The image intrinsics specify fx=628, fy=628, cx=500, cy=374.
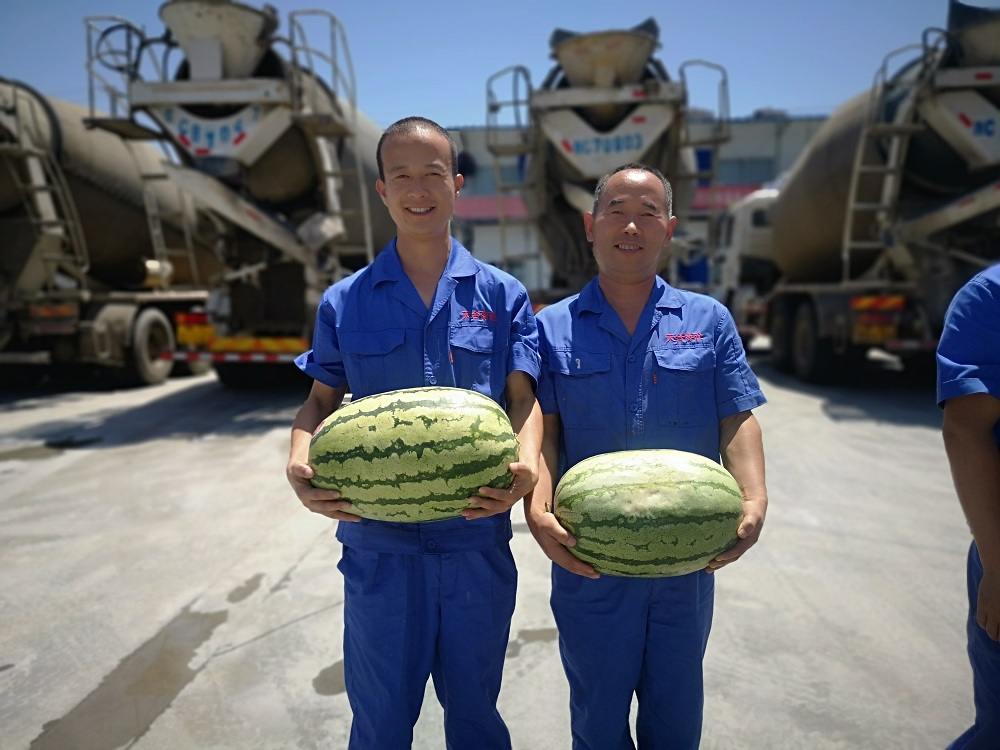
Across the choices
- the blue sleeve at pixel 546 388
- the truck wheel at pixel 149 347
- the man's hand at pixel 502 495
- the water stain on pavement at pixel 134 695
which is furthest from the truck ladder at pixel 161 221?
the man's hand at pixel 502 495

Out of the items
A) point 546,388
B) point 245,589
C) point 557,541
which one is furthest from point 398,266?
point 245,589

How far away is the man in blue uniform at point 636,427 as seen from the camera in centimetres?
181

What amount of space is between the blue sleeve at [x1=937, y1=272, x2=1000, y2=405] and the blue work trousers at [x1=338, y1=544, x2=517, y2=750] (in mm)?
1299

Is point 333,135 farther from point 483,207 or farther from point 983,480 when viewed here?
point 483,207

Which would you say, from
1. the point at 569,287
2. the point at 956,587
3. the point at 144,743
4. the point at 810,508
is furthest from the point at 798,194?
the point at 144,743

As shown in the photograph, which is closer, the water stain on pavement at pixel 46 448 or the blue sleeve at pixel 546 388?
the blue sleeve at pixel 546 388

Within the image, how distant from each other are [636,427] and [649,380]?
0.15 meters

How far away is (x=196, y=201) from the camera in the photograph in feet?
24.7

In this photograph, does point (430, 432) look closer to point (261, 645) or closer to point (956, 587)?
point (261, 645)

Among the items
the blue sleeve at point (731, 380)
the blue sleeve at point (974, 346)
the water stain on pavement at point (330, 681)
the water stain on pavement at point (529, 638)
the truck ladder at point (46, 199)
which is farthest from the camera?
the truck ladder at point (46, 199)

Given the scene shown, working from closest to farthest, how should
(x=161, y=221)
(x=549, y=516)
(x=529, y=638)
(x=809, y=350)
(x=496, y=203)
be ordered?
(x=549, y=516)
(x=529, y=638)
(x=809, y=350)
(x=161, y=221)
(x=496, y=203)

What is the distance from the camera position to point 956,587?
10.5ft

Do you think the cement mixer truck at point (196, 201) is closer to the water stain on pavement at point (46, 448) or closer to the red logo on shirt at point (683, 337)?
the water stain on pavement at point (46, 448)

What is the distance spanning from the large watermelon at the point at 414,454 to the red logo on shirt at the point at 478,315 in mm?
284
